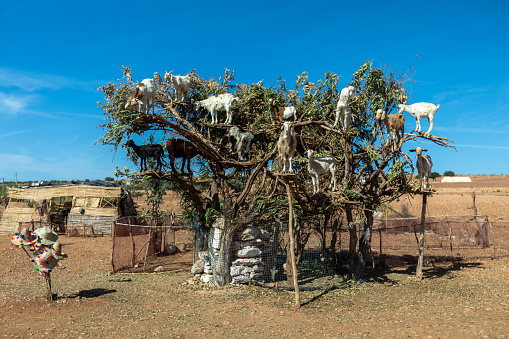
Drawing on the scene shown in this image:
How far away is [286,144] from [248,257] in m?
4.43

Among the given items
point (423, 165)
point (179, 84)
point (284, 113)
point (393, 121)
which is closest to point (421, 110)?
point (393, 121)

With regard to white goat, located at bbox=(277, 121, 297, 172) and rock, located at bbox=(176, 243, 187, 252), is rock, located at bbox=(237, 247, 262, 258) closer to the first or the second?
white goat, located at bbox=(277, 121, 297, 172)

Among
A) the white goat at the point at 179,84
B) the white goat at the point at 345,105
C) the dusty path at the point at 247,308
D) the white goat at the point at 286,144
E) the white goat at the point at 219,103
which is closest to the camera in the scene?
the dusty path at the point at 247,308

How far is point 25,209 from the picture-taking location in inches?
1022

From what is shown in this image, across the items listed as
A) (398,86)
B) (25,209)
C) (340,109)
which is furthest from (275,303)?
(25,209)

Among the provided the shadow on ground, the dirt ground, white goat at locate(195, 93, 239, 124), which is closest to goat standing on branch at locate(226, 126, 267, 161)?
white goat at locate(195, 93, 239, 124)

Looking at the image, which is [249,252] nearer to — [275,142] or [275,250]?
[275,250]

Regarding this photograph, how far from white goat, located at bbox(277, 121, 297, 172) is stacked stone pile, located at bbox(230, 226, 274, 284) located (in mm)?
3372

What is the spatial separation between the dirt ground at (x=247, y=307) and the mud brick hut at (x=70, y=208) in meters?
10.1

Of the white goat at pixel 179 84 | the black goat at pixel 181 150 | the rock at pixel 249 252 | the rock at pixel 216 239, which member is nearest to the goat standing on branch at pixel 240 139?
the black goat at pixel 181 150

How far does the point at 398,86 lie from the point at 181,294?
31.5 ft

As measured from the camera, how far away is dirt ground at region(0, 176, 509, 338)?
8.04m

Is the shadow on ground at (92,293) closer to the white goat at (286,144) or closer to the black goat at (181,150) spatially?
the black goat at (181,150)

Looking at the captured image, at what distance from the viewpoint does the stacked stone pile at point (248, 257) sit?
38.2 ft
